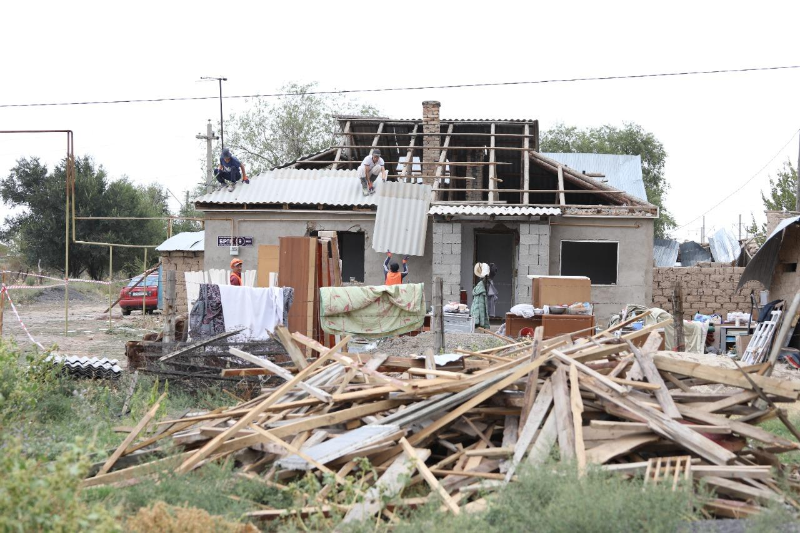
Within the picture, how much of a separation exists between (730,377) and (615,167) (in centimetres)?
2834

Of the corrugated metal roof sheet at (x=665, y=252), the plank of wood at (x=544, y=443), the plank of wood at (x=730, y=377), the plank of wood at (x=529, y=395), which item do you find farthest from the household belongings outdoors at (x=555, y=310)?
the corrugated metal roof sheet at (x=665, y=252)

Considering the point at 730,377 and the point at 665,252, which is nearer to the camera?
the point at 730,377

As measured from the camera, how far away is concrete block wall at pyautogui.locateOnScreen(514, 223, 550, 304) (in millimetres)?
A: 19672

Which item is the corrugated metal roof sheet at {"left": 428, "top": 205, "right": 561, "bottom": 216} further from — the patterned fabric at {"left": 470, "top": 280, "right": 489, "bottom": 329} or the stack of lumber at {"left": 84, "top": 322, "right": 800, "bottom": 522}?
the stack of lumber at {"left": 84, "top": 322, "right": 800, "bottom": 522}

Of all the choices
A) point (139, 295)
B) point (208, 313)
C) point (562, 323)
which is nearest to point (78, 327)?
point (139, 295)

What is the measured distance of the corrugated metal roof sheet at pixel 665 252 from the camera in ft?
109

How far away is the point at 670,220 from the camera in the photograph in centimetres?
4888

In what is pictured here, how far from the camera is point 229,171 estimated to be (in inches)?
814

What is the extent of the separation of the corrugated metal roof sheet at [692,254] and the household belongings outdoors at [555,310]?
65.6 ft

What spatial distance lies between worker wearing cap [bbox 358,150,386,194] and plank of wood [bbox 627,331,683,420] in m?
13.3

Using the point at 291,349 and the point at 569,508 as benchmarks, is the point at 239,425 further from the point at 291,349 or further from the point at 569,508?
the point at 569,508

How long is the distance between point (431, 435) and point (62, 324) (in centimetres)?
2002

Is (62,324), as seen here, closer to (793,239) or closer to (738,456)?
(793,239)

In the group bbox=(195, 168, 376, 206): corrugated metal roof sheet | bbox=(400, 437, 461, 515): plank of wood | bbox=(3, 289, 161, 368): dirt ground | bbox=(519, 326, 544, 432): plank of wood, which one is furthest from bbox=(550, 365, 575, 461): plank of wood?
bbox=(195, 168, 376, 206): corrugated metal roof sheet
